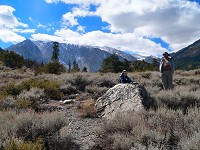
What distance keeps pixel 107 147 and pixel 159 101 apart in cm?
441

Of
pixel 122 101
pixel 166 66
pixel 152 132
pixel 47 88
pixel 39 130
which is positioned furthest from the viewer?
pixel 47 88

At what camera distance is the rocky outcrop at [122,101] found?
915 cm

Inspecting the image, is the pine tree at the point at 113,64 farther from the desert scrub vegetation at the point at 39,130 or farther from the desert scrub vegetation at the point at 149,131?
the desert scrub vegetation at the point at 39,130

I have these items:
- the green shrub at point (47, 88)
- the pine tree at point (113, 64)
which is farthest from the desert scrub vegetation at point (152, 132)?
the pine tree at point (113, 64)

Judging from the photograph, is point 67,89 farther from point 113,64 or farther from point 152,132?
point 113,64

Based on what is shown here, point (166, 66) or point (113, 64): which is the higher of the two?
point (113, 64)

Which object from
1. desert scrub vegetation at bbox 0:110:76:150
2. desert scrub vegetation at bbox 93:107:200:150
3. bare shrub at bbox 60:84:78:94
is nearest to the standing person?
desert scrub vegetation at bbox 93:107:200:150

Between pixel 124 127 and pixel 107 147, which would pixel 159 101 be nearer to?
pixel 124 127

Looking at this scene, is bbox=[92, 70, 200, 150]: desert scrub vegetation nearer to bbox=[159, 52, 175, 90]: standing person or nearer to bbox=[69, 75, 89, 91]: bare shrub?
bbox=[159, 52, 175, 90]: standing person

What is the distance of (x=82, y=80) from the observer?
19.7 m

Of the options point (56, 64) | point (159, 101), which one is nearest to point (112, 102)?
point (159, 101)

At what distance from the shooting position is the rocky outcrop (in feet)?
30.0

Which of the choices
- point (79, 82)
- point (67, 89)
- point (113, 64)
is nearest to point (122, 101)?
point (67, 89)

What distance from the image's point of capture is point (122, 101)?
9609 millimetres
